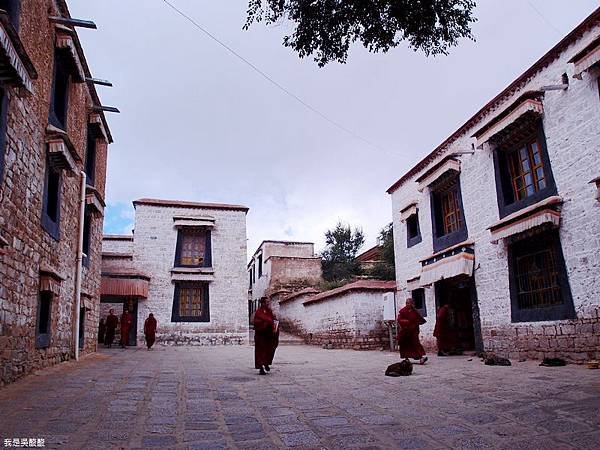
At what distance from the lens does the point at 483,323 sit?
11.4 meters

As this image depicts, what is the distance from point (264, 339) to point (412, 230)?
841cm

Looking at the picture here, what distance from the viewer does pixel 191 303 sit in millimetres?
21047

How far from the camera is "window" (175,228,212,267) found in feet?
70.0

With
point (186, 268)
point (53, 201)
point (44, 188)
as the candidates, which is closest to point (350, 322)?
point (186, 268)

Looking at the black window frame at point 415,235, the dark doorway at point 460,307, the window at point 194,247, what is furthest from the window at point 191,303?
the dark doorway at point 460,307

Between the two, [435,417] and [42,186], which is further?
[42,186]

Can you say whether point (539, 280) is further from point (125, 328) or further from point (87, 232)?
point (125, 328)

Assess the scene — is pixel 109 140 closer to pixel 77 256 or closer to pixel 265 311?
pixel 77 256

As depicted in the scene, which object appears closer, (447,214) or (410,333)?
(410,333)

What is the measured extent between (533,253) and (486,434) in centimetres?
692

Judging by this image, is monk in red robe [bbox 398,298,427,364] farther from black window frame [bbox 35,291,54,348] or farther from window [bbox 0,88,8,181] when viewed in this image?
window [bbox 0,88,8,181]

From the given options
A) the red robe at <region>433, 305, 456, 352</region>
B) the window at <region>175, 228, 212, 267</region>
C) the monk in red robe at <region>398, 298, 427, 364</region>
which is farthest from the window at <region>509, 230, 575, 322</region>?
the window at <region>175, 228, 212, 267</region>

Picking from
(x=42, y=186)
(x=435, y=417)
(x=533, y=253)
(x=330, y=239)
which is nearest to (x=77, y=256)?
(x=42, y=186)

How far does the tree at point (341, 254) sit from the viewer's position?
29.4 m
